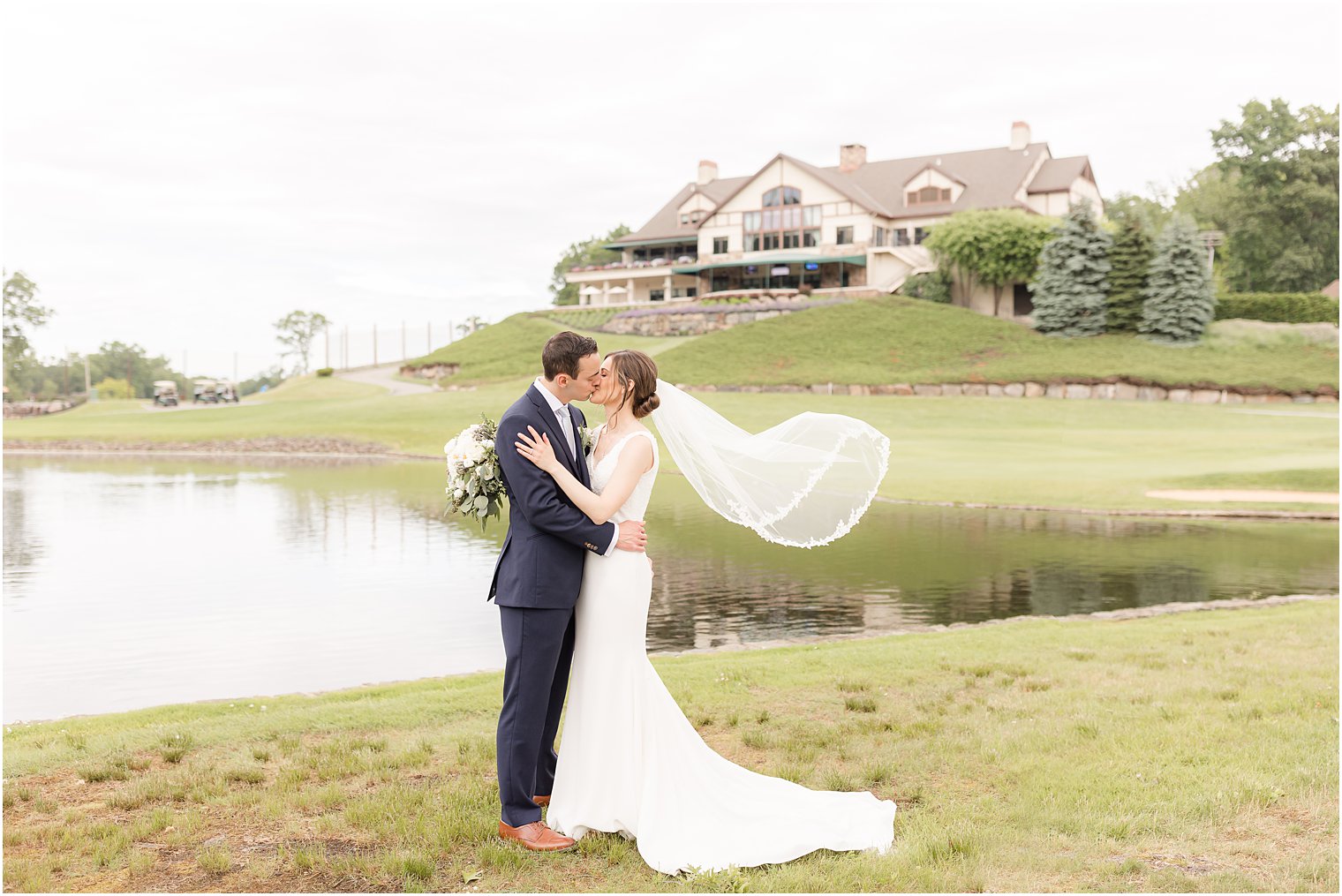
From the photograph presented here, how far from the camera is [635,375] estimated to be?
5387 mm

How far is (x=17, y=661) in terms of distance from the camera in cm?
1138

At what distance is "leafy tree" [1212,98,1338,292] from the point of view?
2530 inches

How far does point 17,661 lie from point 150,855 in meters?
7.78

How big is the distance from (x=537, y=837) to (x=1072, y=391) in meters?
45.6

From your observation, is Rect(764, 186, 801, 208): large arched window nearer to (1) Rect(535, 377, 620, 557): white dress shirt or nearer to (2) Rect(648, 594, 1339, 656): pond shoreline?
(2) Rect(648, 594, 1339, 656): pond shoreline

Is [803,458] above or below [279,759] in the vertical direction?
above

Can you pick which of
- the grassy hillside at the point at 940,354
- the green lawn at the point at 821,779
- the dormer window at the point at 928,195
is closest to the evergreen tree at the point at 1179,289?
the grassy hillside at the point at 940,354

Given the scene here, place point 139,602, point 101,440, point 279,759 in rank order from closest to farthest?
point 279,759 → point 139,602 → point 101,440

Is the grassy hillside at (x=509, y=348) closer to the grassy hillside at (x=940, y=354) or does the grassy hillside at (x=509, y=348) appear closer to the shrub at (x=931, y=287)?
the grassy hillside at (x=940, y=354)

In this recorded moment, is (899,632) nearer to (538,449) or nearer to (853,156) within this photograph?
(538,449)

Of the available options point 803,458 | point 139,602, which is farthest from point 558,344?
point 139,602

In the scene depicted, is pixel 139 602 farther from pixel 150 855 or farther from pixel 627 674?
pixel 627 674

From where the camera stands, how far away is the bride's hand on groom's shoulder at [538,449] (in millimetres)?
5223

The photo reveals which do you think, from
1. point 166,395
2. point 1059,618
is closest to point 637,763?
point 1059,618
